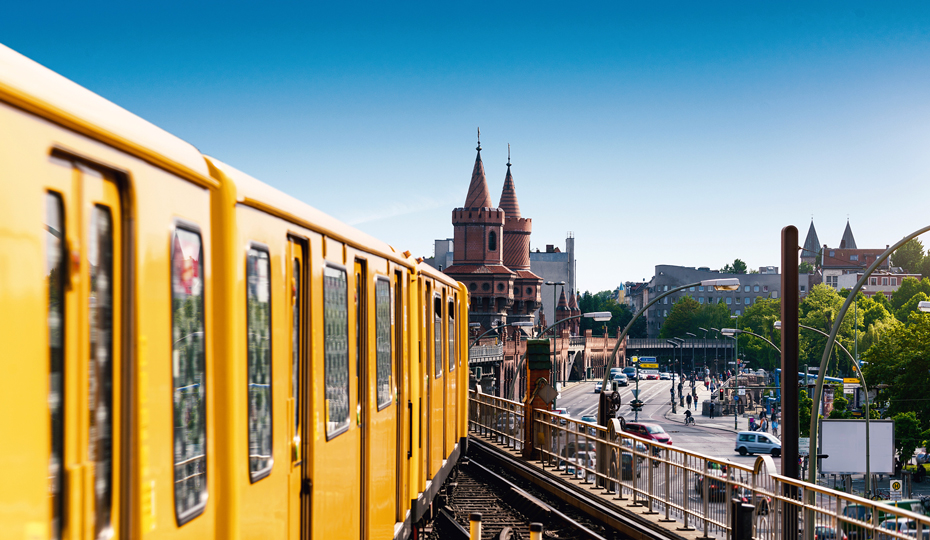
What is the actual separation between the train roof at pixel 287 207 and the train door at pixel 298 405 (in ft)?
0.66

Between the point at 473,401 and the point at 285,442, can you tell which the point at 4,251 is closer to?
the point at 285,442

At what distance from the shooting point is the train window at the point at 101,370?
8.45 ft

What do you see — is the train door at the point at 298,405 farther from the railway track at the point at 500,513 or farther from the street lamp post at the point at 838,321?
the street lamp post at the point at 838,321

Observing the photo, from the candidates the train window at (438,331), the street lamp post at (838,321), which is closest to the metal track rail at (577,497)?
the street lamp post at (838,321)

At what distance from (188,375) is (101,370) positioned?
0.68 metres

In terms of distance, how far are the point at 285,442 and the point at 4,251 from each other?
8.02 ft

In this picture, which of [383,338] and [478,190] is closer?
[383,338]

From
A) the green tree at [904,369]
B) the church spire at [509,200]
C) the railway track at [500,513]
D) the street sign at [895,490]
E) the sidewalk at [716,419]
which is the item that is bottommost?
the sidewalk at [716,419]

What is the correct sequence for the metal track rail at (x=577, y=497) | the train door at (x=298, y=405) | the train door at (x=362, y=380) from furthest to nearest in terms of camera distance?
the metal track rail at (x=577, y=497) < the train door at (x=362, y=380) < the train door at (x=298, y=405)

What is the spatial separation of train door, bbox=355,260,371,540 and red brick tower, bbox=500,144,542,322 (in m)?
111

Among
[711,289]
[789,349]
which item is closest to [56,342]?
[789,349]

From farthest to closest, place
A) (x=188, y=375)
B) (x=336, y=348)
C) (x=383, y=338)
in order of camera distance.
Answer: (x=383, y=338)
(x=336, y=348)
(x=188, y=375)

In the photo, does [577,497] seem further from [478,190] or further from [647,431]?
[478,190]

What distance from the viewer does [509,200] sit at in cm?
12294
